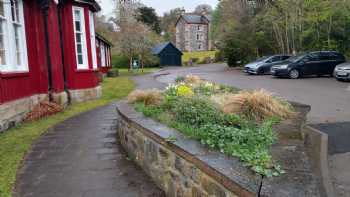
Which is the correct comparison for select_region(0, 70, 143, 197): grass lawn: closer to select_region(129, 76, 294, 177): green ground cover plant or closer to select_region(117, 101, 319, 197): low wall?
select_region(117, 101, 319, 197): low wall

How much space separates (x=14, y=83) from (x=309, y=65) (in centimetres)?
1772

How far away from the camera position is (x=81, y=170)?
15.7ft

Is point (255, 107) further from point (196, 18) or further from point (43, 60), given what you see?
point (196, 18)

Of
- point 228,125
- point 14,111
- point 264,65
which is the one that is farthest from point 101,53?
point 228,125

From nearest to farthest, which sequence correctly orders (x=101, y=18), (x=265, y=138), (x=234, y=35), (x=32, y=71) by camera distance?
1. (x=265, y=138)
2. (x=32, y=71)
3. (x=234, y=35)
4. (x=101, y=18)

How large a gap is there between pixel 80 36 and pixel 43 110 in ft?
12.7

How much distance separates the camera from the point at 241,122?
4051 mm

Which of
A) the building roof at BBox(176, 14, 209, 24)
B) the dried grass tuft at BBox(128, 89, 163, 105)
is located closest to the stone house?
the building roof at BBox(176, 14, 209, 24)

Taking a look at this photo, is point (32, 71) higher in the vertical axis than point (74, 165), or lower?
higher

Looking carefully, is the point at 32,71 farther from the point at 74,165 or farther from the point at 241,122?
the point at 241,122

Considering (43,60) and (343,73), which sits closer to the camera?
(43,60)

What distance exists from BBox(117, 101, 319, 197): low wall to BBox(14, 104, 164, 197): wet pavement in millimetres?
274

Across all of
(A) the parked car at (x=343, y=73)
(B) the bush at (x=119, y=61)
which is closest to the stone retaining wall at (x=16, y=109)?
(A) the parked car at (x=343, y=73)

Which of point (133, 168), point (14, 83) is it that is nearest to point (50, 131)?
point (14, 83)
